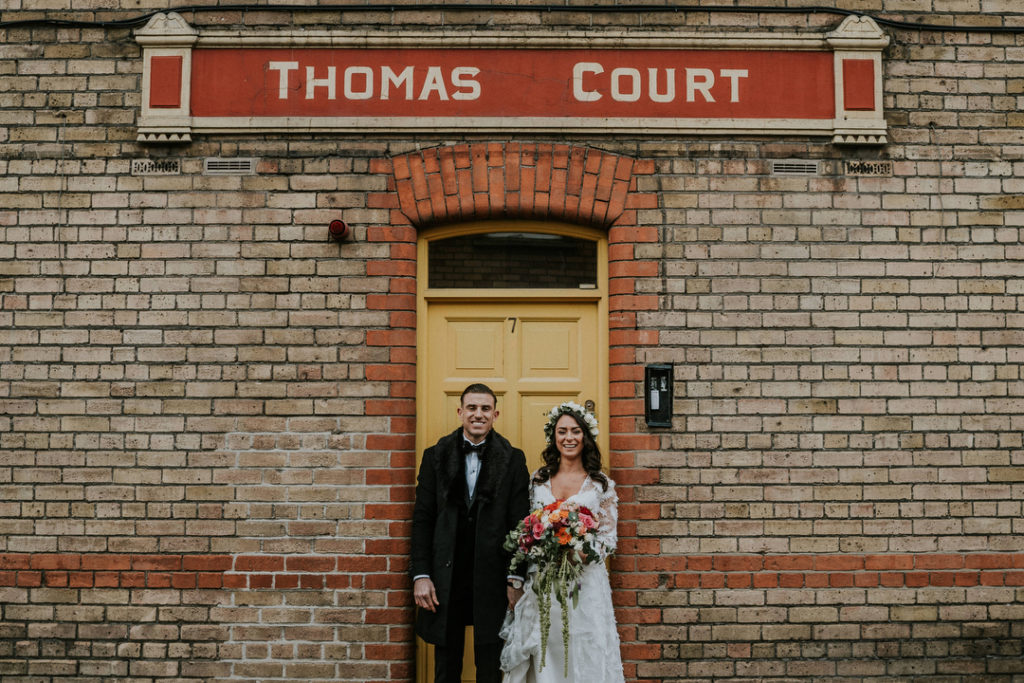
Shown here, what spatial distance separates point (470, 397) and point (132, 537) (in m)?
2.12

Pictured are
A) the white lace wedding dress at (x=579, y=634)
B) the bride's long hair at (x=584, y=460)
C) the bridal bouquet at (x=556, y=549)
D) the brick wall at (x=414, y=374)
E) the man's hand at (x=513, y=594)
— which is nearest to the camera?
the bridal bouquet at (x=556, y=549)

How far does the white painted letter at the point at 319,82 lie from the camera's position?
4.97m

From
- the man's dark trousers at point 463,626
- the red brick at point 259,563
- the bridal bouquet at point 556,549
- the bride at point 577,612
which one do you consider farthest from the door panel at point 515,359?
the red brick at point 259,563

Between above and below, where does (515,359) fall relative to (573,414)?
above

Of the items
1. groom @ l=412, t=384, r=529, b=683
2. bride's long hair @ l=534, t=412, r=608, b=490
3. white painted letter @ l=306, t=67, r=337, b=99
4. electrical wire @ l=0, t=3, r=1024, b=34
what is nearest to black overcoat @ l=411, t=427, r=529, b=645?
groom @ l=412, t=384, r=529, b=683

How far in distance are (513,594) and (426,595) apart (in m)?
0.46

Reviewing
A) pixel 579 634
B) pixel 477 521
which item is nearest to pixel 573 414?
pixel 477 521

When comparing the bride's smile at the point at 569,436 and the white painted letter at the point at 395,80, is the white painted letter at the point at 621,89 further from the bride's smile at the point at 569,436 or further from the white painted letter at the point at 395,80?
the bride's smile at the point at 569,436

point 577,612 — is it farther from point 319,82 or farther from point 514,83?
point 319,82

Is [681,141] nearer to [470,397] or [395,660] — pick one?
[470,397]

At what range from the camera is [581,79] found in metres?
4.98

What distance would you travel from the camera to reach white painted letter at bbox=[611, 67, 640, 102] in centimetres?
498

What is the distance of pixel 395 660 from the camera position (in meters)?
4.72

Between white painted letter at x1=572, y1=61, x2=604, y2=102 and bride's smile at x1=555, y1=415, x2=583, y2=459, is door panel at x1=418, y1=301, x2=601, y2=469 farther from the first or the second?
white painted letter at x1=572, y1=61, x2=604, y2=102
